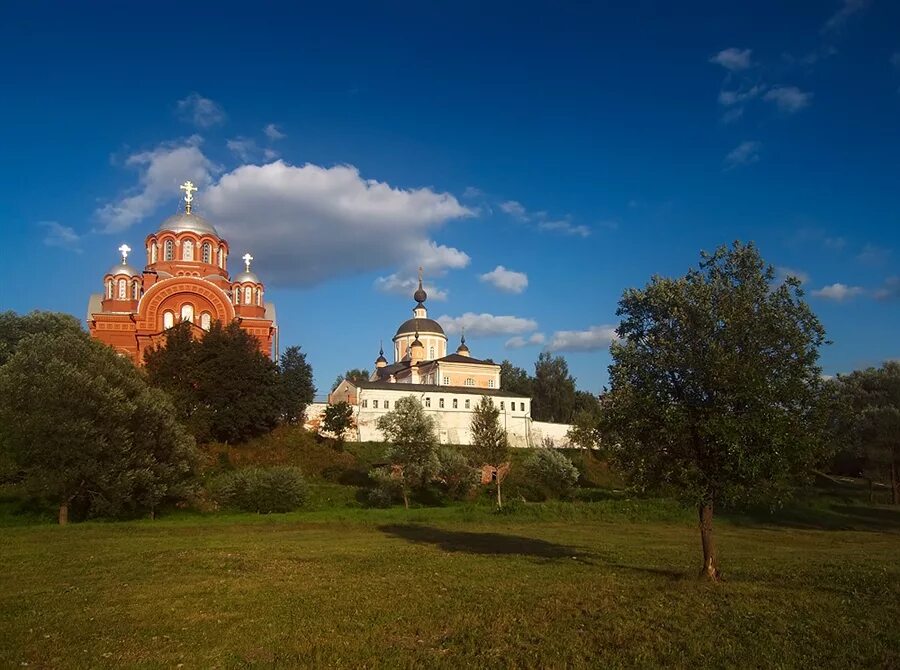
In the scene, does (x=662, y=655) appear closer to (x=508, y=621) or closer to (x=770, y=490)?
(x=508, y=621)

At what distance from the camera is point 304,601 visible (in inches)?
524

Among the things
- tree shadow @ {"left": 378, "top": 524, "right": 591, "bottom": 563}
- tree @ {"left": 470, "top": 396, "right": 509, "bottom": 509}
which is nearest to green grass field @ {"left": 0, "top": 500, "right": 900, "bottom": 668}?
tree shadow @ {"left": 378, "top": 524, "right": 591, "bottom": 563}

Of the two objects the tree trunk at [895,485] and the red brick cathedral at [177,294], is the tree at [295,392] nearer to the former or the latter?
the red brick cathedral at [177,294]

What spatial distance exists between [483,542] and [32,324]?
154ft

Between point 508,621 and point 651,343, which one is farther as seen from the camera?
point 651,343

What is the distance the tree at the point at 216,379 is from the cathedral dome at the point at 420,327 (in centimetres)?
4436

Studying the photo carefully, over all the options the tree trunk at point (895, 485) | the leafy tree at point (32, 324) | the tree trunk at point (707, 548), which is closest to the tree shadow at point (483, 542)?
the tree trunk at point (707, 548)

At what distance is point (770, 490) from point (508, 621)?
286 inches

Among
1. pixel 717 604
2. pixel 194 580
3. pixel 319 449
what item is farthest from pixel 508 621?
pixel 319 449

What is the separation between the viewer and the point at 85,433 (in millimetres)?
28969

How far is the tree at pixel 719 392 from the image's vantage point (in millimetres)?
14695

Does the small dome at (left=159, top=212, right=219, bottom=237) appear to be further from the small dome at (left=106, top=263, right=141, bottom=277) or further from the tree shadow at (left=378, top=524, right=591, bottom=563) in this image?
the tree shadow at (left=378, top=524, right=591, bottom=563)

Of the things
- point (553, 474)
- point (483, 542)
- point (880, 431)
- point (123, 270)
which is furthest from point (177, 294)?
point (880, 431)

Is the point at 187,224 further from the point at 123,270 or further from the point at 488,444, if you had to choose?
the point at 488,444
